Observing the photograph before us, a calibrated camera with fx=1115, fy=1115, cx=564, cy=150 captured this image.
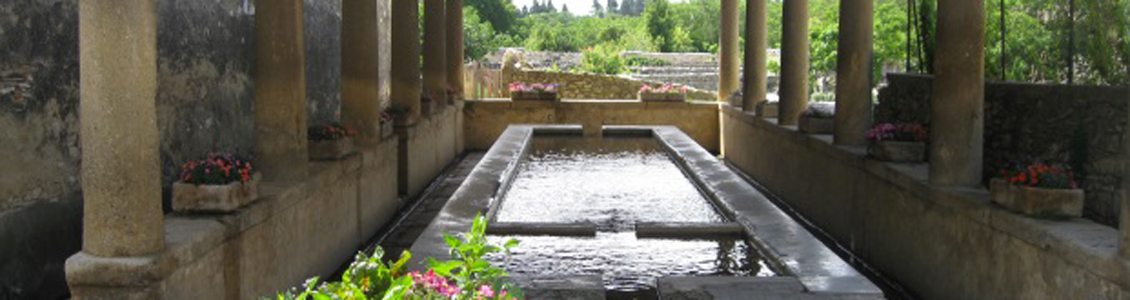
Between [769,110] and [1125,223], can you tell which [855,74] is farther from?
[1125,223]

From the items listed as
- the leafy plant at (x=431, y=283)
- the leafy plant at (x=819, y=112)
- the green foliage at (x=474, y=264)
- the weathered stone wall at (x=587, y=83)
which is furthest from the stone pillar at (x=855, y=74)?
the weathered stone wall at (x=587, y=83)

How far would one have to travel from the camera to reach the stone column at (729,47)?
19328mm

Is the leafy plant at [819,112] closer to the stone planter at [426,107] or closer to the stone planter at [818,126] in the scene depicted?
the stone planter at [818,126]

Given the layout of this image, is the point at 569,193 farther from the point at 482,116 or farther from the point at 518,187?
the point at 482,116

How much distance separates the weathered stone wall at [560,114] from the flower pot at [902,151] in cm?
1063

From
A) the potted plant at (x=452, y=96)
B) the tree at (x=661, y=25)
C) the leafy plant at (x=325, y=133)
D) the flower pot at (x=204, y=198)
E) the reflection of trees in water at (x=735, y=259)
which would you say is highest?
the tree at (x=661, y=25)

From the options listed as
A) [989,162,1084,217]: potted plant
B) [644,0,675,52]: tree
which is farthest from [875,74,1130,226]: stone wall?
[644,0,675,52]: tree

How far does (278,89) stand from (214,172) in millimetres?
1644

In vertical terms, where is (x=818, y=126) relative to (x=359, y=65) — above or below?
below

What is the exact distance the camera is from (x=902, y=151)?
369 inches

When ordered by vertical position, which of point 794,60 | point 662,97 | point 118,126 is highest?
point 794,60

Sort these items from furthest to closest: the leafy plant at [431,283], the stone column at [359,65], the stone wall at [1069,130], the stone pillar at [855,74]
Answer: the stone column at [359,65] → the stone pillar at [855,74] → the stone wall at [1069,130] → the leafy plant at [431,283]

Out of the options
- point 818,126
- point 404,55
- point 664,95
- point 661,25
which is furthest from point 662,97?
point 661,25

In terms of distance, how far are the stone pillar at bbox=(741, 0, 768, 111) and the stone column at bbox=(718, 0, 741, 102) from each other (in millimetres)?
1876
